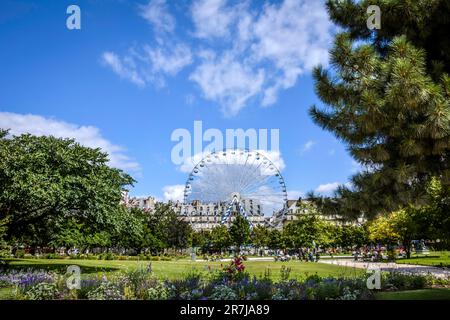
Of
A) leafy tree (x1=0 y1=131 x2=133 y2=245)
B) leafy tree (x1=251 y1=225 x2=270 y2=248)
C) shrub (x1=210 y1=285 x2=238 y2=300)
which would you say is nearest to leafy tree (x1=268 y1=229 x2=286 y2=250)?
leafy tree (x1=251 y1=225 x2=270 y2=248)

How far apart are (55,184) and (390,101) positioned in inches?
779

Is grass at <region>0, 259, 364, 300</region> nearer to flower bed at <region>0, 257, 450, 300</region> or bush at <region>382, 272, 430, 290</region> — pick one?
bush at <region>382, 272, 430, 290</region>

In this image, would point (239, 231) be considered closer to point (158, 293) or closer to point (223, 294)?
point (158, 293)

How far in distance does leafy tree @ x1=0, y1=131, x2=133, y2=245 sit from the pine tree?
16296 mm

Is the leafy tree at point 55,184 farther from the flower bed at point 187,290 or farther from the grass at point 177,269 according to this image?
the flower bed at point 187,290

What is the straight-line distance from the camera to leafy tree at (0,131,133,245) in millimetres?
22891

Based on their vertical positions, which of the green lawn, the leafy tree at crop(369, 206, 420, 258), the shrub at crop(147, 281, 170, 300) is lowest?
the green lawn

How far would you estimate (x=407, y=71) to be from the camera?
843 cm

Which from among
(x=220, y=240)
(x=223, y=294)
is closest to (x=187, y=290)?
(x=223, y=294)

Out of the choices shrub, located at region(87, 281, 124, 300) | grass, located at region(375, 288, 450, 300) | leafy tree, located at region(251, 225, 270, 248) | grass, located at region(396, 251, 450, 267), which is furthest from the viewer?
leafy tree, located at region(251, 225, 270, 248)

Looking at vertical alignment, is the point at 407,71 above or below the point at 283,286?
above

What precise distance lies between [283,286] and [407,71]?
7975mm
